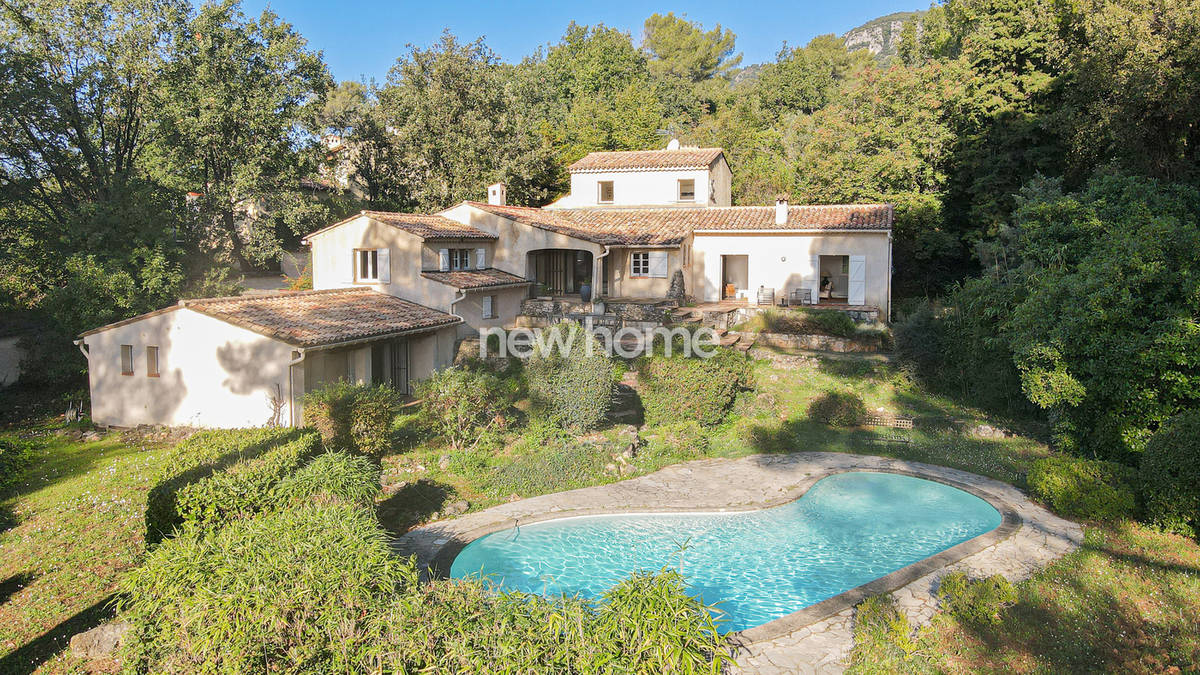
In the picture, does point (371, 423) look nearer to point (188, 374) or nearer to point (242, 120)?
point (188, 374)

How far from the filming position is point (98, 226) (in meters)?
24.6

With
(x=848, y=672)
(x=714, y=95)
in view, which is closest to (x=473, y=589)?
(x=848, y=672)

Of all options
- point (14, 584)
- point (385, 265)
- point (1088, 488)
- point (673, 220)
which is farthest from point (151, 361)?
point (1088, 488)

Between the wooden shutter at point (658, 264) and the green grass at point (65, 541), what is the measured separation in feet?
59.8

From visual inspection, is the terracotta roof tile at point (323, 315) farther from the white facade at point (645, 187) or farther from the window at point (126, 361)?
the white facade at point (645, 187)

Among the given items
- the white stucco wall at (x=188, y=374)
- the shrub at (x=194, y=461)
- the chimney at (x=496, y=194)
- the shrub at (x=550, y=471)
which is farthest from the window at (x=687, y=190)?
the shrub at (x=194, y=461)

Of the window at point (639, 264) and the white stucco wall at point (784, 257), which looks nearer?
the white stucco wall at point (784, 257)

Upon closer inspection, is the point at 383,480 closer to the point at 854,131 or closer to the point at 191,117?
the point at 191,117

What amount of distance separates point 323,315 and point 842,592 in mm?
15368

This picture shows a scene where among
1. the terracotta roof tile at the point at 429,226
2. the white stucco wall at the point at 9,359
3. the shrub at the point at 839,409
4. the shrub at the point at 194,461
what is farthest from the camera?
the white stucco wall at the point at 9,359

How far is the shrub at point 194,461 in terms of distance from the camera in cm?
910

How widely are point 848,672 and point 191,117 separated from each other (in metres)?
31.2

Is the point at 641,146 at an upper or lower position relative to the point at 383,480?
upper

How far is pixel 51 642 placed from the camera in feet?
27.4
